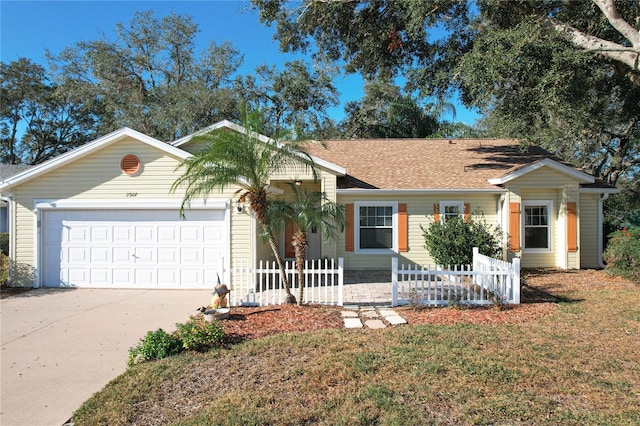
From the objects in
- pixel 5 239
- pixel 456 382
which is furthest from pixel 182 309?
pixel 5 239

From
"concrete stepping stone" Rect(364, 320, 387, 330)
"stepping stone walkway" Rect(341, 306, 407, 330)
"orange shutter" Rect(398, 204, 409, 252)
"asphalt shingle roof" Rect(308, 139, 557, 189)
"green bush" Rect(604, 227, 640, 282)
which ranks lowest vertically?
"concrete stepping stone" Rect(364, 320, 387, 330)

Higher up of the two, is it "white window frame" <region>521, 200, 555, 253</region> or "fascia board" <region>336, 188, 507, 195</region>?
"fascia board" <region>336, 188, 507, 195</region>

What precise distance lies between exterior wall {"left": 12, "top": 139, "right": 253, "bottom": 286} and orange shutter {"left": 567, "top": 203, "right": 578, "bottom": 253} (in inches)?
443

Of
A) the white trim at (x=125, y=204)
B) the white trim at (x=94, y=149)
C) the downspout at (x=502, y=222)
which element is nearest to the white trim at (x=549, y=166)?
the downspout at (x=502, y=222)

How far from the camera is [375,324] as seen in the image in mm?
6945

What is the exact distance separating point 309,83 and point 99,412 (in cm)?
2643

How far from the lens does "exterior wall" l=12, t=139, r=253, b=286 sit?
1066 cm

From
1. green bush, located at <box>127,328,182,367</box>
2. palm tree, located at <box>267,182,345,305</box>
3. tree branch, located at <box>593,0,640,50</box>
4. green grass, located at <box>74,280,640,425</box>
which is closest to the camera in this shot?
green grass, located at <box>74,280,640,425</box>

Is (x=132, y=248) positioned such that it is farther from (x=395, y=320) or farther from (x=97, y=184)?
(x=395, y=320)

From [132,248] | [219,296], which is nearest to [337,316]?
[219,296]

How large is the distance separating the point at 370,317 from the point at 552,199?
Answer: 9825 mm

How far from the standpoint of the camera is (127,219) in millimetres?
10852

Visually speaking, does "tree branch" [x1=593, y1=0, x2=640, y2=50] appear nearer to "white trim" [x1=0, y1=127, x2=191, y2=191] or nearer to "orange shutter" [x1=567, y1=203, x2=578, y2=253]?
Result: "orange shutter" [x1=567, y1=203, x2=578, y2=253]

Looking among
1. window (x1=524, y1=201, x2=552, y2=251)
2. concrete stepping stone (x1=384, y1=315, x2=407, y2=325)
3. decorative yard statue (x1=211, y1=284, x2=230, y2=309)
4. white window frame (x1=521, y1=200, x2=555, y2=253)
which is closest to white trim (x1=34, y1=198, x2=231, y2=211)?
decorative yard statue (x1=211, y1=284, x2=230, y2=309)
